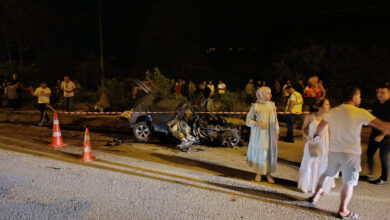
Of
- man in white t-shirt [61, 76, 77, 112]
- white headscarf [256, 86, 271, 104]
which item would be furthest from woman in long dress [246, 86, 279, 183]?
man in white t-shirt [61, 76, 77, 112]

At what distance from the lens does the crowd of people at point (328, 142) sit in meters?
4.38

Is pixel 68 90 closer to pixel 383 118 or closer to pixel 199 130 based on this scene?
pixel 199 130

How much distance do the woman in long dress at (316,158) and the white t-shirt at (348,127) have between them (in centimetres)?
71

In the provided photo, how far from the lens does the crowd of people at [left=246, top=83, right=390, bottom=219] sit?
4.38m

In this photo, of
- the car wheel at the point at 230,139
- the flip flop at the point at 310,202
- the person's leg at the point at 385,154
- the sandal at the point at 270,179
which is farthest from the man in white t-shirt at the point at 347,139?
the car wheel at the point at 230,139

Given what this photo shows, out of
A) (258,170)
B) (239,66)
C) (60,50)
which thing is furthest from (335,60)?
(60,50)

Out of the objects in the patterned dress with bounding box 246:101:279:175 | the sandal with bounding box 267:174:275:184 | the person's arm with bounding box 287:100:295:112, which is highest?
the person's arm with bounding box 287:100:295:112

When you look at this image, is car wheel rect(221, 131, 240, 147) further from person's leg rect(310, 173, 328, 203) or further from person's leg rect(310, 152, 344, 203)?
person's leg rect(310, 152, 344, 203)

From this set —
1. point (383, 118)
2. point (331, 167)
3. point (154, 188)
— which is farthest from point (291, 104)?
point (154, 188)

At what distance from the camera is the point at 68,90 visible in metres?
14.1

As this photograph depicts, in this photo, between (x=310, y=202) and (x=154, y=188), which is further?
(x=154, y=188)

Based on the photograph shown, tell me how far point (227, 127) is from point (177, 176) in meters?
2.94

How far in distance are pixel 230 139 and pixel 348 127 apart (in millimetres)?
4666

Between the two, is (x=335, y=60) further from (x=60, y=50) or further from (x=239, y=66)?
(x=60, y=50)
